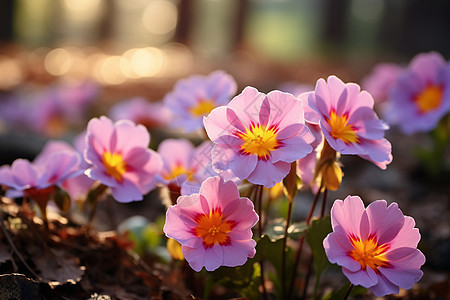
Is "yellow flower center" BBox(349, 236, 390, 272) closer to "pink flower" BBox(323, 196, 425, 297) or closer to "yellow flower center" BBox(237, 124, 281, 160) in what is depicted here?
"pink flower" BBox(323, 196, 425, 297)

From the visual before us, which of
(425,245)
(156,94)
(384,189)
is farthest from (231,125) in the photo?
(156,94)

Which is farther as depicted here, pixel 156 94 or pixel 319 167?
pixel 156 94

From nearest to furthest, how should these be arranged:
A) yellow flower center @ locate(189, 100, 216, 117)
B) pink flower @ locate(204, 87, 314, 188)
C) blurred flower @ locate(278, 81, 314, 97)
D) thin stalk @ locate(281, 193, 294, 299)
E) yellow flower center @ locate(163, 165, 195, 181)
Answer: pink flower @ locate(204, 87, 314, 188) → thin stalk @ locate(281, 193, 294, 299) → yellow flower center @ locate(163, 165, 195, 181) → yellow flower center @ locate(189, 100, 216, 117) → blurred flower @ locate(278, 81, 314, 97)

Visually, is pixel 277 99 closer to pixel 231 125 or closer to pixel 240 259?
pixel 231 125

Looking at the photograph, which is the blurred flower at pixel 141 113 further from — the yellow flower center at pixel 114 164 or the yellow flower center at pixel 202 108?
the yellow flower center at pixel 114 164

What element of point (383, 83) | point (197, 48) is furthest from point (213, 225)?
point (197, 48)

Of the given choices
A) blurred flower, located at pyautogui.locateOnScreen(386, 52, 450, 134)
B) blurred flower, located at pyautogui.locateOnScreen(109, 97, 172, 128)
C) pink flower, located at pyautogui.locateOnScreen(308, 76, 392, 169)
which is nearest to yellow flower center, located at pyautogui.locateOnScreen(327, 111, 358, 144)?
pink flower, located at pyautogui.locateOnScreen(308, 76, 392, 169)

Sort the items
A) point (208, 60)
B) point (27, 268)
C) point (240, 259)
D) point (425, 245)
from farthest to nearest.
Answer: point (208, 60)
point (425, 245)
point (27, 268)
point (240, 259)
